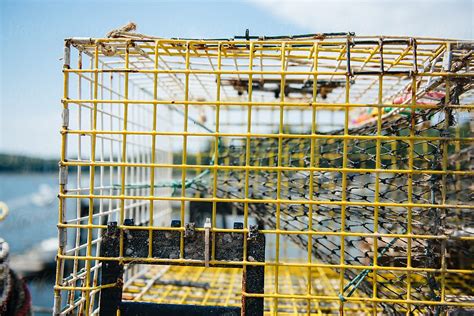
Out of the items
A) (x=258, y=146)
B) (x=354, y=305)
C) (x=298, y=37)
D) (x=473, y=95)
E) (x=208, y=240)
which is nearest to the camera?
(x=208, y=240)

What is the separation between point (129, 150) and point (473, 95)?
143 inches

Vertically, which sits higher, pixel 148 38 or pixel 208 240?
pixel 148 38

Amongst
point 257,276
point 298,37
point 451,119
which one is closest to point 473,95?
point 451,119

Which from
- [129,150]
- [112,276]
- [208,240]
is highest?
[129,150]

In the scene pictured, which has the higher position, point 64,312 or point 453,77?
point 453,77

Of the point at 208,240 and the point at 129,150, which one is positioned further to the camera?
the point at 129,150

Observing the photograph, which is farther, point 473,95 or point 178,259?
point 473,95

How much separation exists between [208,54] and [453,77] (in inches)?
70.9

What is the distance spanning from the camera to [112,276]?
9.28 ft

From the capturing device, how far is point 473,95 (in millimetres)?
3842

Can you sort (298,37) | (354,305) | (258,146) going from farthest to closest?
1. (258,146)
2. (354,305)
3. (298,37)

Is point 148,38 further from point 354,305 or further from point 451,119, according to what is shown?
point 354,305

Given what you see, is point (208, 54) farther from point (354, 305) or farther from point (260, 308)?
point (354, 305)

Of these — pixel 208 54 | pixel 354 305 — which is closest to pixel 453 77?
pixel 208 54
